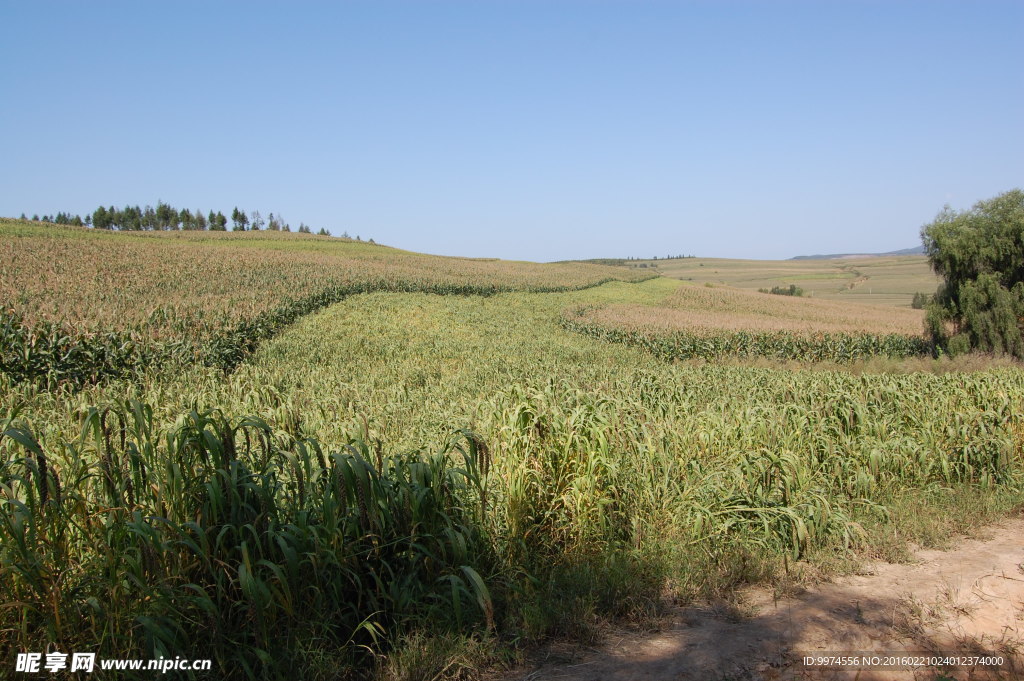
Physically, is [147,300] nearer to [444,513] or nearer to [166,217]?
[444,513]

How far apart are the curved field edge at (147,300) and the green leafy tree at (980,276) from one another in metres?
24.0

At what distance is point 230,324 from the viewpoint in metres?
15.8

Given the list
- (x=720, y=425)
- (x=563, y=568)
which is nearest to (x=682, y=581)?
(x=563, y=568)

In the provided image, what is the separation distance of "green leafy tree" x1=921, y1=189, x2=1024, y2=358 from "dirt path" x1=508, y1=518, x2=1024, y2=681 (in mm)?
20980

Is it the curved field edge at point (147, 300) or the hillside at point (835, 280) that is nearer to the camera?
the curved field edge at point (147, 300)

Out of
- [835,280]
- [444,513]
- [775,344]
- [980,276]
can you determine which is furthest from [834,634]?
[835,280]

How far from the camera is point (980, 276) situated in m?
20.7

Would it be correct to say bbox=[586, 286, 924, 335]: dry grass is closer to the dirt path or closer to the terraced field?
the terraced field

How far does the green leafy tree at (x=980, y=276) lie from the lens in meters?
20.1

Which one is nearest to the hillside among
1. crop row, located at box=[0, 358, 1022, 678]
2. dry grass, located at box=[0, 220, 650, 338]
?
dry grass, located at box=[0, 220, 650, 338]

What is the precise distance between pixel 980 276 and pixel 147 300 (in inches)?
1125

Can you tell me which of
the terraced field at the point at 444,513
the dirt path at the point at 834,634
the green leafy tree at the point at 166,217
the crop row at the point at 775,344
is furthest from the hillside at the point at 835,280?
the green leafy tree at the point at 166,217

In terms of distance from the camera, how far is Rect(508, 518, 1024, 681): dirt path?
3.02m

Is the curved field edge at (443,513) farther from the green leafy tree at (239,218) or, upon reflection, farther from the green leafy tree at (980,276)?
the green leafy tree at (239,218)
